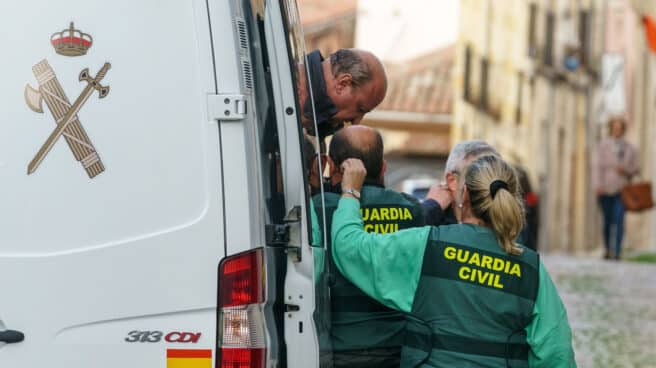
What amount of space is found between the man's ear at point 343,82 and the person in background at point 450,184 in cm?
45

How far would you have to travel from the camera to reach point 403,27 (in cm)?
4341

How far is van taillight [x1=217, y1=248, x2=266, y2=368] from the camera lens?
4297mm

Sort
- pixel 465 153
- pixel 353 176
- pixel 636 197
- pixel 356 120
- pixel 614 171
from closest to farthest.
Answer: pixel 353 176 → pixel 465 153 → pixel 356 120 → pixel 614 171 → pixel 636 197

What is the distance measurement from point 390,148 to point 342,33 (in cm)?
475

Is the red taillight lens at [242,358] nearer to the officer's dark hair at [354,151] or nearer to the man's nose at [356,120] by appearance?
the officer's dark hair at [354,151]

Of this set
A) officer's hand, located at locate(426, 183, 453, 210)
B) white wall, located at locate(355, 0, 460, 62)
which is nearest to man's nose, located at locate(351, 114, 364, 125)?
officer's hand, located at locate(426, 183, 453, 210)

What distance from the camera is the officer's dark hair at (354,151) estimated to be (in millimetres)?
5320

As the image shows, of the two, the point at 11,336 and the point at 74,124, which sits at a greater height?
the point at 74,124

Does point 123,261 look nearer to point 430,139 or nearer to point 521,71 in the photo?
point 521,71

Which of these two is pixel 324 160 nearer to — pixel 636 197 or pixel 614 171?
pixel 614 171

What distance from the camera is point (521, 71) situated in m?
35.1

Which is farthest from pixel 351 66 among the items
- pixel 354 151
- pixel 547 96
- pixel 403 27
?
pixel 403 27

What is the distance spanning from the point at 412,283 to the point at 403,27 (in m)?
38.8

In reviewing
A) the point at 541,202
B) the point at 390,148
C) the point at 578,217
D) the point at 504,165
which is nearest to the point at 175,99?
the point at 504,165
